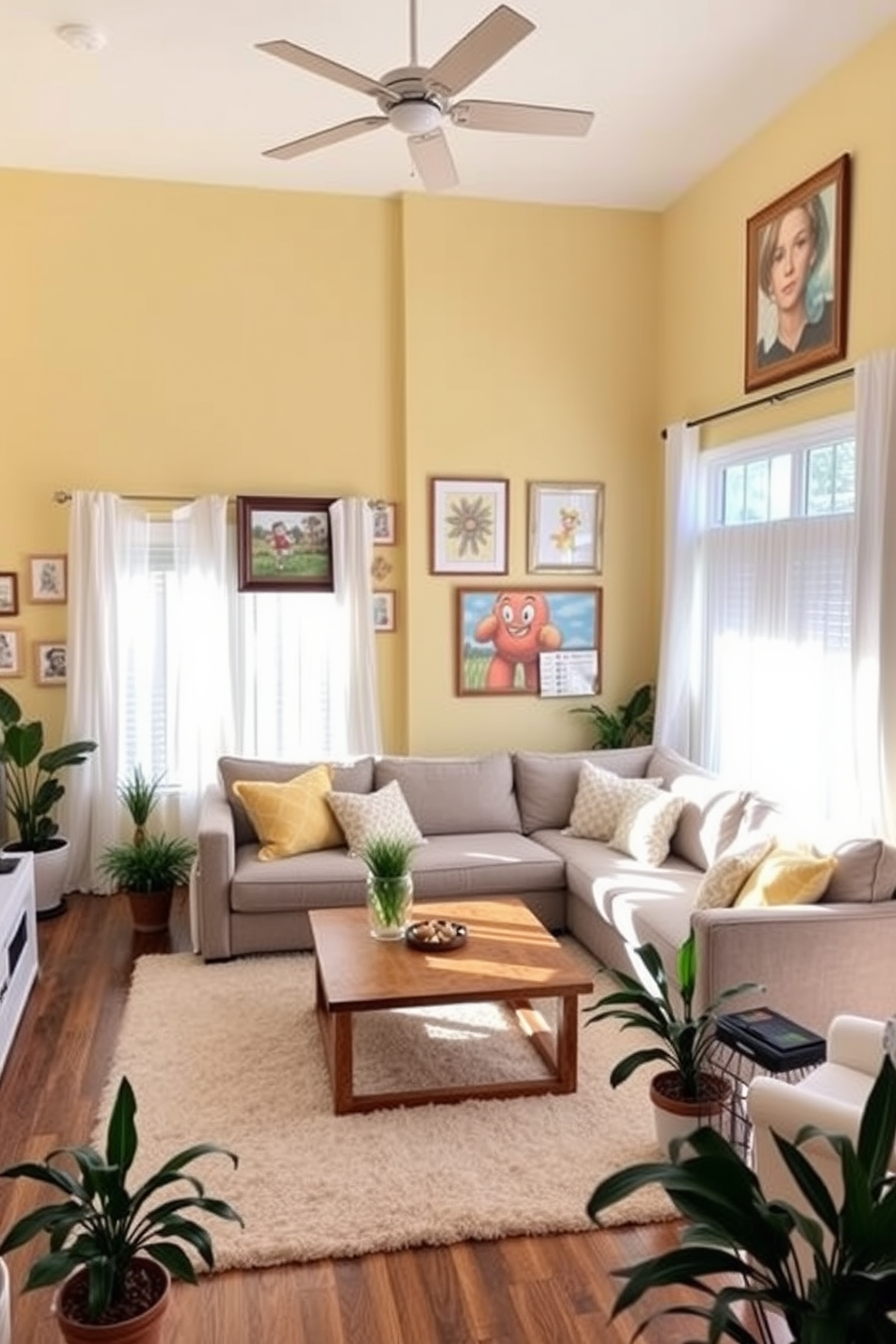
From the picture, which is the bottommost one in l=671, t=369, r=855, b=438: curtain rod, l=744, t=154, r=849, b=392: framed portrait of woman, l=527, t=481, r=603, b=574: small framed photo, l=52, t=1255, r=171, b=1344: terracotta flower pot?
l=52, t=1255, r=171, b=1344: terracotta flower pot

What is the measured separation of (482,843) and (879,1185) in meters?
3.30

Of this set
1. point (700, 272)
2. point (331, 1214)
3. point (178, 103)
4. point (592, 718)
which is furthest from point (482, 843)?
point (178, 103)

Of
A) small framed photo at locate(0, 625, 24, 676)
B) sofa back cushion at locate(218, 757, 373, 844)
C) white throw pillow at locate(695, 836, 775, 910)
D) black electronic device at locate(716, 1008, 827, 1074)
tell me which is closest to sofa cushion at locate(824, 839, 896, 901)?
white throw pillow at locate(695, 836, 775, 910)

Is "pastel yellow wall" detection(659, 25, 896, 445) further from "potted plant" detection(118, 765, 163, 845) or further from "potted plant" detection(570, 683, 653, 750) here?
"potted plant" detection(118, 765, 163, 845)

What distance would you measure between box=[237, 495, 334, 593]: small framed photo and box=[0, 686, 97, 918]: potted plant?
127cm

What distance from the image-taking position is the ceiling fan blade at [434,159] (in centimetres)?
321

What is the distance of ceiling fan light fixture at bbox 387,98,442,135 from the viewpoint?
9.46 feet

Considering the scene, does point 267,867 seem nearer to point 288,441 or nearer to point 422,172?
point 288,441

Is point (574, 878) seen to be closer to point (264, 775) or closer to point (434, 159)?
point (264, 775)

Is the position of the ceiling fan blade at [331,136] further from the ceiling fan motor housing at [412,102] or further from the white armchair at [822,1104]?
the white armchair at [822,1104]

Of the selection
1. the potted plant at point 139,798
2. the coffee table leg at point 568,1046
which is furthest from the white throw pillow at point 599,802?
the potted plant at point 139,798

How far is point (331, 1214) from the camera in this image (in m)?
2.57

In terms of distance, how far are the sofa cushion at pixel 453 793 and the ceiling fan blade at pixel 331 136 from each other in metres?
2.84

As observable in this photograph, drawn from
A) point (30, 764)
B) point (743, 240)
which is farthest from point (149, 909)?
point (743, 240)
